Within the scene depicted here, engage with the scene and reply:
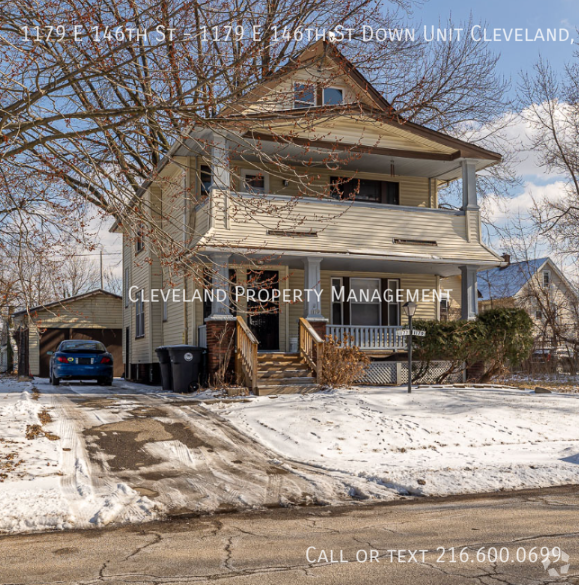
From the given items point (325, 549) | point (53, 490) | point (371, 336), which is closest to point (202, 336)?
point (371, 336)

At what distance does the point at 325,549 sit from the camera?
17.7 ft

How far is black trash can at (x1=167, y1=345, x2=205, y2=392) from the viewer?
642 inches

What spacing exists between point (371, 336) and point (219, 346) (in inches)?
189

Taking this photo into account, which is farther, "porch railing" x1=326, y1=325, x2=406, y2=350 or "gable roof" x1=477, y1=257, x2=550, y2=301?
"gable roof" x1=477, y1=257, x2=550, y2=301

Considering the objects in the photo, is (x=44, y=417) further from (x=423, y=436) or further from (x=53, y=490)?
(x=423, y=436)

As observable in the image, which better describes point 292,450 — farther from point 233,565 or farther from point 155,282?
point 155,282

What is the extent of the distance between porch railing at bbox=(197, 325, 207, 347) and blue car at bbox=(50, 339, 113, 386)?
12.9ft

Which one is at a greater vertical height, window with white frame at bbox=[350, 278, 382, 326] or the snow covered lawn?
window with white frame at bbox=[350, 278, 382, 326]

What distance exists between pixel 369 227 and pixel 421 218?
1717 millimetres

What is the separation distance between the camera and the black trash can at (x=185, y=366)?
53.5ft

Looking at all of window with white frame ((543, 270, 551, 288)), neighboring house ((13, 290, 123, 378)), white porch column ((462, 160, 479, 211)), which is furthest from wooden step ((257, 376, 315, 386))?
window with white frame ((543, 270, 551, 288))

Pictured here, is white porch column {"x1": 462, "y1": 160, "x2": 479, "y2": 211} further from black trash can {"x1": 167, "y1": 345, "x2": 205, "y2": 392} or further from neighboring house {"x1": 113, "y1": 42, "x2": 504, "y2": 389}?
black trash can {"x1": 167, "y1": 345, "x2": 205, "y2": 392}

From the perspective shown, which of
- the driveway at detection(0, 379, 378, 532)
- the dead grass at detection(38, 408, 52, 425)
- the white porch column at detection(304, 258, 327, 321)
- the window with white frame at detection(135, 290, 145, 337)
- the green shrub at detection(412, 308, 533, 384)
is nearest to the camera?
the driveway at detection(0, 379, 378, 532)

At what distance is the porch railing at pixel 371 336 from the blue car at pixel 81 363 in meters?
7.13
